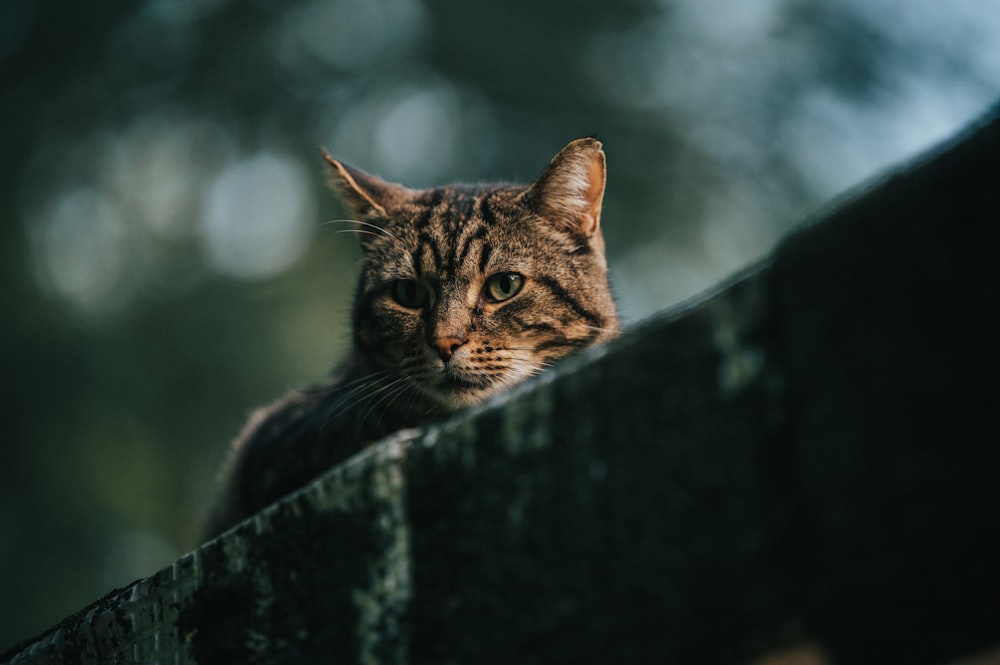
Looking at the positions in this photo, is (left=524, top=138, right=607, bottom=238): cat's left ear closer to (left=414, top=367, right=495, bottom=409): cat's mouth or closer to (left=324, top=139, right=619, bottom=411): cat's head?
(left=324, top=139, right=619, bottom=411): cat's head

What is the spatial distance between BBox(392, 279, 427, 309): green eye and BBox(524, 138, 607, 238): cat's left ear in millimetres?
479

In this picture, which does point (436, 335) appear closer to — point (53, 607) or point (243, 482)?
Answer: point (243, 482)

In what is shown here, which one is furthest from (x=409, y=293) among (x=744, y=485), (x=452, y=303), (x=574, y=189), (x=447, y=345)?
(x=744, y=485)

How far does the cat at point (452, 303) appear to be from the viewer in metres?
2.63

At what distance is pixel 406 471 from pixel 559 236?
1.97 meters

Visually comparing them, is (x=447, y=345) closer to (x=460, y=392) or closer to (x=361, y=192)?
(x=460, y=392)

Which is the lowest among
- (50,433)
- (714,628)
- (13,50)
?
(714,628)

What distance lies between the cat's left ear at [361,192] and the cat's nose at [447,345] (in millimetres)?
730

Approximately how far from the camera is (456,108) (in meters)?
12.1

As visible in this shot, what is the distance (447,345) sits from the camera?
2.58 metres

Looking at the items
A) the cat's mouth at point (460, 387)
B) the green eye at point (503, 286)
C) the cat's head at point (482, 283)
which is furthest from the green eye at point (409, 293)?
the cat's mouth at point (460, 387)

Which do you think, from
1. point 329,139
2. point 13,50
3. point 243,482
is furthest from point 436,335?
point 13,50

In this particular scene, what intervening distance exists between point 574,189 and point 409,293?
2.13 feet

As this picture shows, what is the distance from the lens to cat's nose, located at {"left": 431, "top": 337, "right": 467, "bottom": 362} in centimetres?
258
